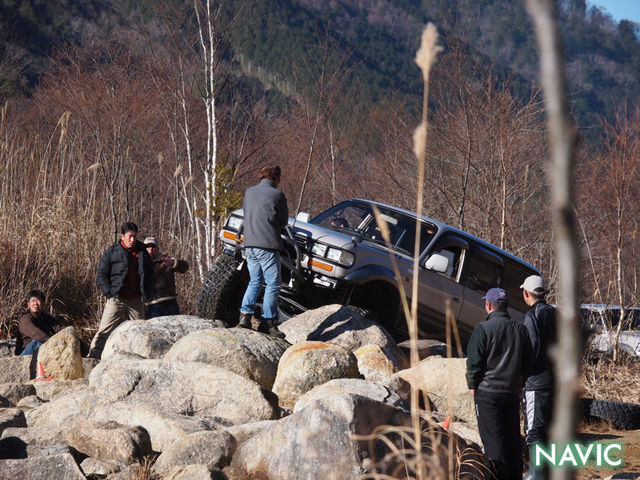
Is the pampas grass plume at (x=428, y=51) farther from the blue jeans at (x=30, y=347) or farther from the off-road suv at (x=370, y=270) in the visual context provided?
the blue jeans at (x=30, y=347)

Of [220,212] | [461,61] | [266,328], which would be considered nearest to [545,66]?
[266,328]

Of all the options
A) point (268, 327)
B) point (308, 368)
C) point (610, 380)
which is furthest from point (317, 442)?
point (610, 380)

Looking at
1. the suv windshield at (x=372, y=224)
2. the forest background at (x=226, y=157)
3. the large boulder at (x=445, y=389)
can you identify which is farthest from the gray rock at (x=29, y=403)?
the suv windshield at (x=372, y=224)

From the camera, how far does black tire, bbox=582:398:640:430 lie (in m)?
8.36

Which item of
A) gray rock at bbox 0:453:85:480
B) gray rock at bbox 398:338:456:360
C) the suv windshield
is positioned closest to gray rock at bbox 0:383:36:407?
gray rock at bbox 0:453:85:480

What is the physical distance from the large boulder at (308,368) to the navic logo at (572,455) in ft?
6.83

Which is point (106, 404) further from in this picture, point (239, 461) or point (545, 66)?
point (545, 66)

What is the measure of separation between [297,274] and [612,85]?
131 meters

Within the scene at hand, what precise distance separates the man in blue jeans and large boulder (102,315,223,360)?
2.36ft

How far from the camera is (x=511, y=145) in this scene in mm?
14336

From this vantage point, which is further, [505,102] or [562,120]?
[505,102]

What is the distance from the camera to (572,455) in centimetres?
82

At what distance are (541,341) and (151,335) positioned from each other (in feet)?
12.9

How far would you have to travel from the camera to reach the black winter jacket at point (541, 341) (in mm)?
5582
